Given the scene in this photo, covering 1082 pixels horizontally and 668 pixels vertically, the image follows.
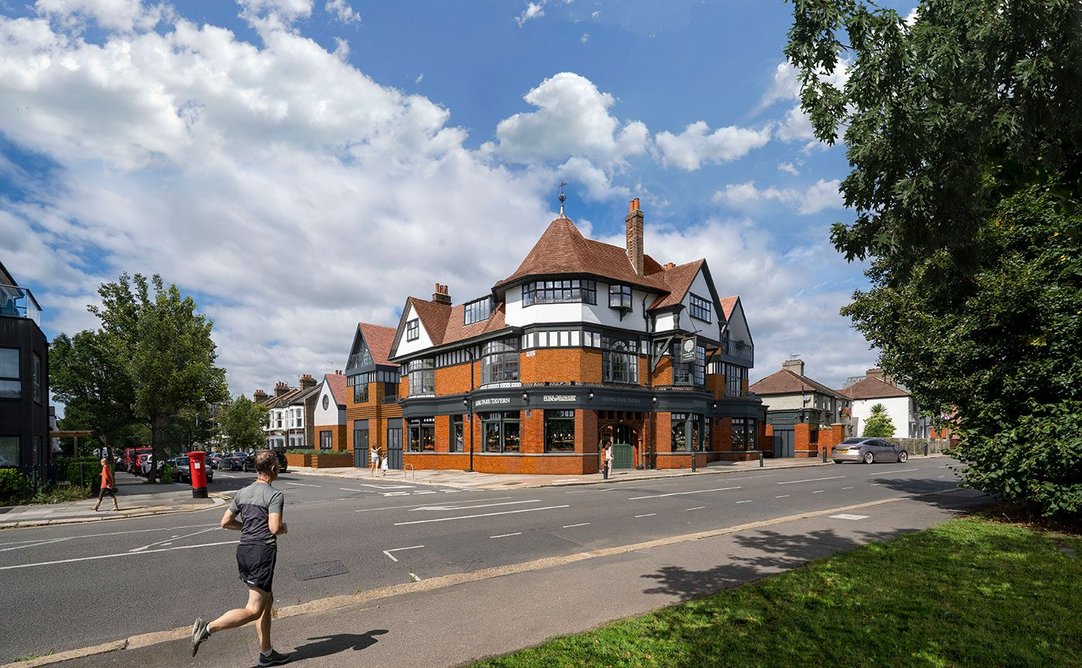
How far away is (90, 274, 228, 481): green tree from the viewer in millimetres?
26453

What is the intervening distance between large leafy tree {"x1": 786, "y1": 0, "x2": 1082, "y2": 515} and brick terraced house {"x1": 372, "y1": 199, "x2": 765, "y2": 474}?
18.4 meters

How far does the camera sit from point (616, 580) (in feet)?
25.3

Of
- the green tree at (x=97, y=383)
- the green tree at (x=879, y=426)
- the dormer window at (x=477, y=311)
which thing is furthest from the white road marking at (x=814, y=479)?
the green tree at (x=879, y=426)

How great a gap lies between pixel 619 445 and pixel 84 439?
66883 millimetres

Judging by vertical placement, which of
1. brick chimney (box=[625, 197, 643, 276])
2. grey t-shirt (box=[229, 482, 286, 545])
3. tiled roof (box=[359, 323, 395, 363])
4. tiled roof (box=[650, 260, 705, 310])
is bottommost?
grey t-shirt (box=[229, 482, 286, 545])

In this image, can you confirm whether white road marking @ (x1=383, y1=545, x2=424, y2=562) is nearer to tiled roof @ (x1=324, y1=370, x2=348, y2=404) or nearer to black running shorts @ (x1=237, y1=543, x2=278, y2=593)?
black running shorts @ (x1=237, y1=543, x2=278, y2=593)

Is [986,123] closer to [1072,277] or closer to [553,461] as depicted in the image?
[1072,277]

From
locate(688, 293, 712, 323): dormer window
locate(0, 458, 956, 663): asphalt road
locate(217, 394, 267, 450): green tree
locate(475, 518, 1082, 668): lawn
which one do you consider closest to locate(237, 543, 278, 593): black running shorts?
locate(475, 518, 1082, 668): lawn

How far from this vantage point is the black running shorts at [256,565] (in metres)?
5.21

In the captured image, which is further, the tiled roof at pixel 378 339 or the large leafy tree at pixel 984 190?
the tiled roof at pixel 378 339

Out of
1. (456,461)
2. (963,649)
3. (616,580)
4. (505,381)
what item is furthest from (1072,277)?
(456,461)

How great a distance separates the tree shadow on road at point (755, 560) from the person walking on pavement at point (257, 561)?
4.40 meters

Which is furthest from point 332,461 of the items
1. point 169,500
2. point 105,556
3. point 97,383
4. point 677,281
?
point 105,556

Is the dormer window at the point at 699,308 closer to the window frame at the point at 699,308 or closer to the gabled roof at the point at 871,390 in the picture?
the window frame at the point at 699,308
